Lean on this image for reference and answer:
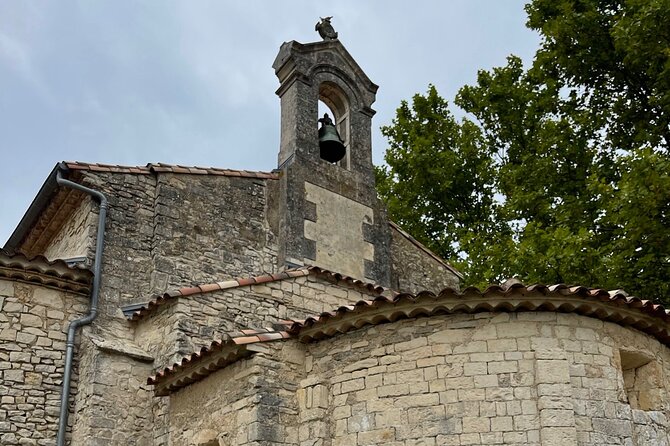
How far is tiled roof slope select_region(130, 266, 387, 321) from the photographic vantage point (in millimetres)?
9398

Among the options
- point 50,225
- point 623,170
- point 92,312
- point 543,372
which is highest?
point 623,170

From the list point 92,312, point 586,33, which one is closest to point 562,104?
point 586,33

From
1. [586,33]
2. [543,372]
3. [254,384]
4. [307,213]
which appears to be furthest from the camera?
[586,33]

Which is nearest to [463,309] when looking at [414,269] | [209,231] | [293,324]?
[293,324]

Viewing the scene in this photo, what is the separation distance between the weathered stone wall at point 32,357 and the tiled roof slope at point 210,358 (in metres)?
1.23

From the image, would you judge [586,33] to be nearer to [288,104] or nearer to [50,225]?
[288,104]

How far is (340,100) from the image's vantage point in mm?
12352

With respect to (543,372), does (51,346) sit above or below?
above

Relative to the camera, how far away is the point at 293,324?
8.08 metres

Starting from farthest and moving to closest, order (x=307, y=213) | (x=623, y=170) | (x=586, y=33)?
1. (x=586, y=33)
2. (x=623, y=170)
3. (x=307, y=213)

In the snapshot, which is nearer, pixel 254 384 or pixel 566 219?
pixel 254 384

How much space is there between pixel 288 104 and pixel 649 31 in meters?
5.94

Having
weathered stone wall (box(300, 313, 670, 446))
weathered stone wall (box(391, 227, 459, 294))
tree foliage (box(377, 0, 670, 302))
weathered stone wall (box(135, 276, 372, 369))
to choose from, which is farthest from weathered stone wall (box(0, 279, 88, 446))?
tree foliage (box(377, 0, 670, 302))

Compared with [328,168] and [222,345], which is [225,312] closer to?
[222,345]
